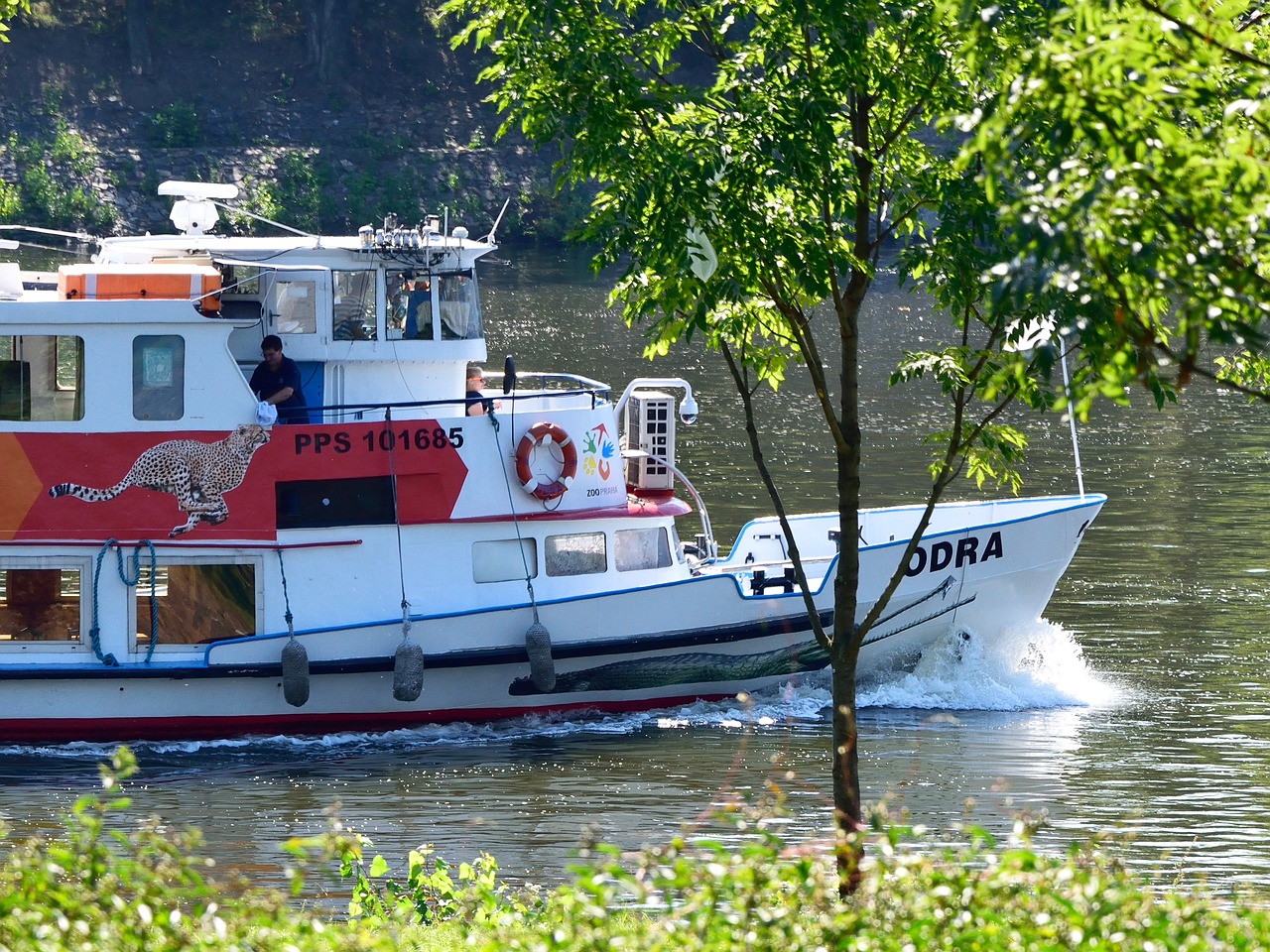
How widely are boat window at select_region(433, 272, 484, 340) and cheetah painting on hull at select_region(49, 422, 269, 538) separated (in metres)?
2.17

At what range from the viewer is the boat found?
1420cm

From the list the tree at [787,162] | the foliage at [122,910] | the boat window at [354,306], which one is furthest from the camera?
the boat window at [354,306]

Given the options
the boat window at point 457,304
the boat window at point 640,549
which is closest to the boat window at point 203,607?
the boat window at point 457,304

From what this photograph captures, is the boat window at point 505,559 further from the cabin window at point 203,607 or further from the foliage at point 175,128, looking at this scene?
the foliage at point 175,128

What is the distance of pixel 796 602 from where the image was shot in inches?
623

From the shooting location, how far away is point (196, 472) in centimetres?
1430

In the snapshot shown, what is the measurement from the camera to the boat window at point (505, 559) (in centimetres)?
1525

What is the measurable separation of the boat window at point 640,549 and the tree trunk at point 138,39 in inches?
2178

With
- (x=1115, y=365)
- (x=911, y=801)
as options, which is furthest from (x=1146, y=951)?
(x=911, y=801)

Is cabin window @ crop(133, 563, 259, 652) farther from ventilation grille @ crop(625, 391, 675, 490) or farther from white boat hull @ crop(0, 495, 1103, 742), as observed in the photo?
ventilation grille @ crop(625, 391, 675, 490)

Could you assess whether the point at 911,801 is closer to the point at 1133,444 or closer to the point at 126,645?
the point at 126,645

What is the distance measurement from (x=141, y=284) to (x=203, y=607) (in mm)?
2943

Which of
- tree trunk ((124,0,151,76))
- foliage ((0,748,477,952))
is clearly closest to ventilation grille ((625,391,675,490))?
foliage ((0,748,477,952))

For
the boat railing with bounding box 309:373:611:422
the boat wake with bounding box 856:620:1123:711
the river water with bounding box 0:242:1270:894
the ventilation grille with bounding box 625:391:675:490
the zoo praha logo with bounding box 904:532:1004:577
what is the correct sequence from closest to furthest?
the river water with bounding box 0:242:1270:894, the boat railing with bounding box 309:373:611:422, the boat wake with bounding box 856:620:1123:711, the zoo praha logo with bounding box 904:532:1004:577, the ventilation grille with bounding box 625:391:675:490
